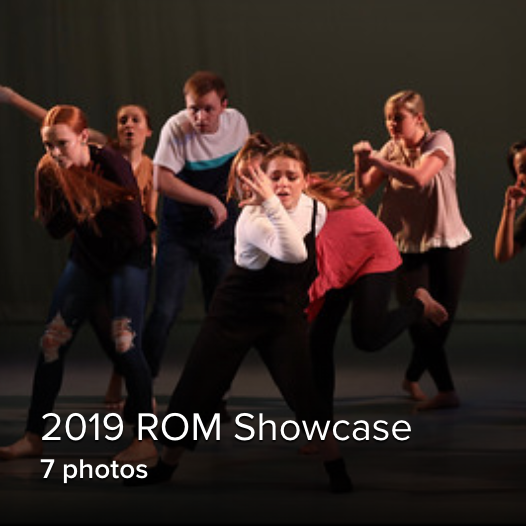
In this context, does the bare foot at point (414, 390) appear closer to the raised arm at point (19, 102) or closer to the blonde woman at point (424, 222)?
the blonde woman at point (424, 222)

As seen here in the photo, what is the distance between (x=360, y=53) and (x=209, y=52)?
115 centimetres

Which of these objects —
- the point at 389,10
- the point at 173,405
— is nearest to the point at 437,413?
the point at 173,405

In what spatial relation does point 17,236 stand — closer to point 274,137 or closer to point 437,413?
point 274,137

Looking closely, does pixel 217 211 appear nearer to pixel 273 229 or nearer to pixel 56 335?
pixel 56 335

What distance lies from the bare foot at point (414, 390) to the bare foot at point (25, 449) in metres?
1.97

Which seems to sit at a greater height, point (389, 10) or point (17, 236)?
point (389, 10)

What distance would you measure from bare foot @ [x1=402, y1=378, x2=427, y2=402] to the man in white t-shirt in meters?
1.14

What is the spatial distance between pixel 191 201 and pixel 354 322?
86cm

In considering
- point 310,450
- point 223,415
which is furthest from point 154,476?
point 223,415

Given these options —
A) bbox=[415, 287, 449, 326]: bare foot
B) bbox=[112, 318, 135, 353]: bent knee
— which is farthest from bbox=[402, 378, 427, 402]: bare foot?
bbox=[112, 318, 135, 353]: bent knee

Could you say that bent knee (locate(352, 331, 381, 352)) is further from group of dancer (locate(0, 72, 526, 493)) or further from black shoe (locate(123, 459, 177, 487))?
black shoe (locate(123, 459, 177, 487))

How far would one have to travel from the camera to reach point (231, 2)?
9.95 metres

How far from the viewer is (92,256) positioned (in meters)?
4.27

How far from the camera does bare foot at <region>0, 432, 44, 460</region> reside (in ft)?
14.2
